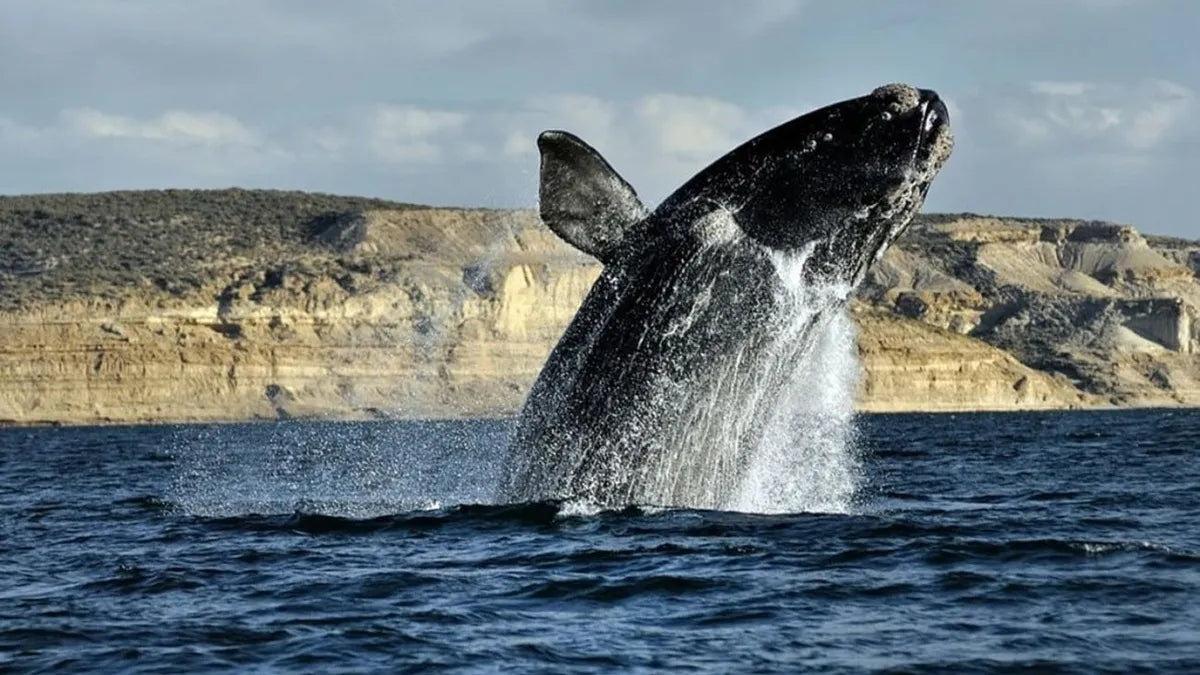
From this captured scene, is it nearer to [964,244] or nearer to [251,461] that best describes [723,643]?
[251,461]

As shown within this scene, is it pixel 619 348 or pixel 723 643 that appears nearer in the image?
pixel 723 643

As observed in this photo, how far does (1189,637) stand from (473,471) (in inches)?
793

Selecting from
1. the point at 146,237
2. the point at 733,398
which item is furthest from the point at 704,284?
the point at 146,237

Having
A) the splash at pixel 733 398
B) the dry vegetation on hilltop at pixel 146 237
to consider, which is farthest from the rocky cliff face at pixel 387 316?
the splash at pixel 733 398

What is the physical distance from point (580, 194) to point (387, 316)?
72033mm

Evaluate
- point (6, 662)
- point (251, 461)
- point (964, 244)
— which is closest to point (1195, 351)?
point (964, 244)

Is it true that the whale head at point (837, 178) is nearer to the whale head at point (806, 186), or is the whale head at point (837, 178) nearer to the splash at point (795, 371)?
the whale head at point (806, 186)

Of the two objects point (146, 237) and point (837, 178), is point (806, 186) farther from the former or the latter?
point (146, 237)

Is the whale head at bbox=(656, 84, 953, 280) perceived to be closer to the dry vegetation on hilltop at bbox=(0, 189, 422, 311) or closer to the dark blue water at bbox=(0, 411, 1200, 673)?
the dark blue water at bbox=(0, 411, 1200, 673)

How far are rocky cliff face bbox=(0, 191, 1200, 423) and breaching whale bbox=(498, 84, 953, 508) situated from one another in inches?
1893

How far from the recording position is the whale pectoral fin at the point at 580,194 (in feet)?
38.1

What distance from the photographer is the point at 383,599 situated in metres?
11.1

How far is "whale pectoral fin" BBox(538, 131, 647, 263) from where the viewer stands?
1162 cm

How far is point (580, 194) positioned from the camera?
38.5 feet
